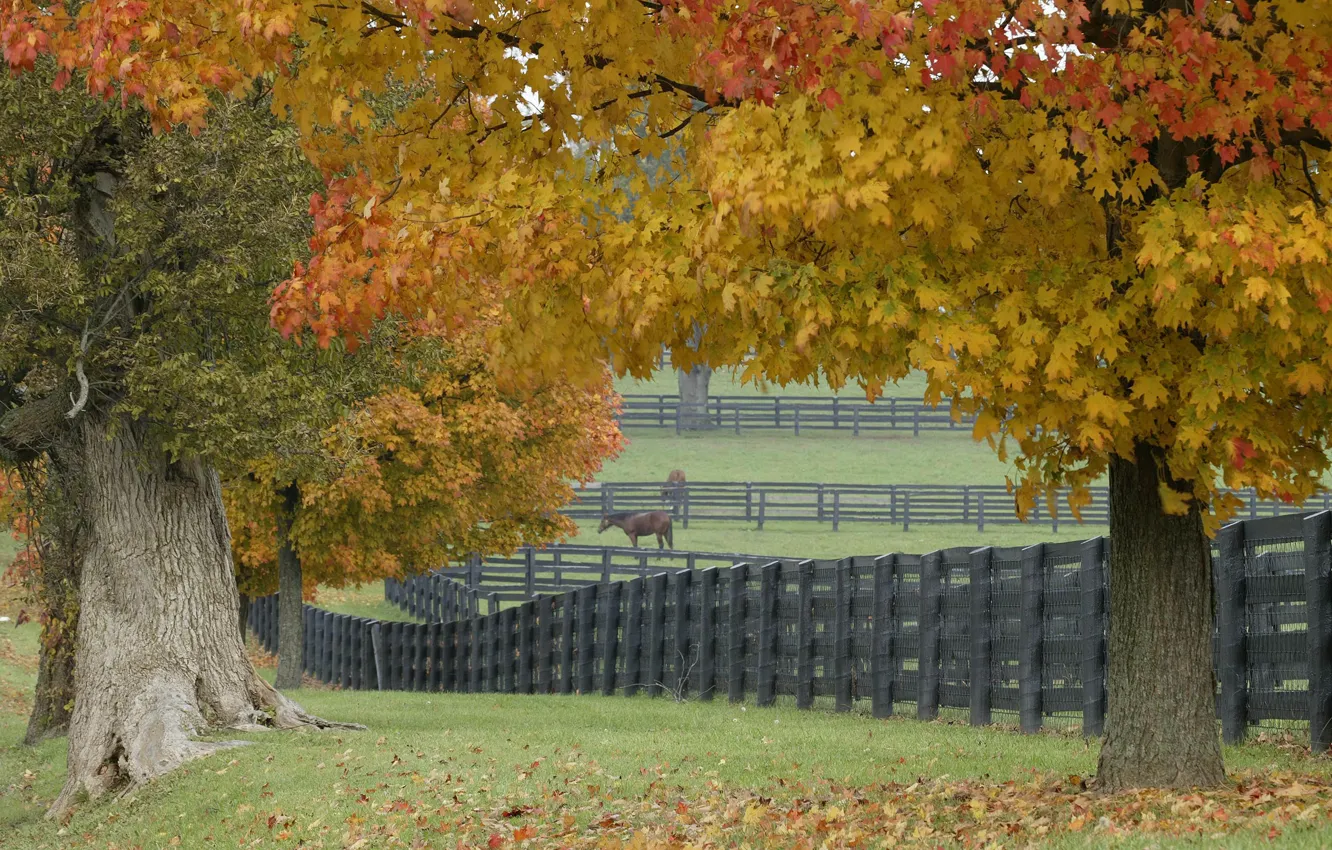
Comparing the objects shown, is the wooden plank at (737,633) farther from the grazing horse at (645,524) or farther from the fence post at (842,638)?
the grazing horse at (645,524)

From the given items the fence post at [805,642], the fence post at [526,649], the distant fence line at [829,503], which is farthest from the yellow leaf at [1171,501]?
the distant fence line at [829,503]

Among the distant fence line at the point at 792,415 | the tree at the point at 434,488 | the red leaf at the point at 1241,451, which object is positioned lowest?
the red leaf at the point at 1241,451

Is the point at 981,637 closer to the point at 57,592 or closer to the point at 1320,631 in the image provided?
the point at 1320,631

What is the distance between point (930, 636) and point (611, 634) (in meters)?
7.63

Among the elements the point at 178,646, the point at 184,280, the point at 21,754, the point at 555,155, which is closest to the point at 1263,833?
the point at 555,155

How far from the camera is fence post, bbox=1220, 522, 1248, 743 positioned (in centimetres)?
A: 1073

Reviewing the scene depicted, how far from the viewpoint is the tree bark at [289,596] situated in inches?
971

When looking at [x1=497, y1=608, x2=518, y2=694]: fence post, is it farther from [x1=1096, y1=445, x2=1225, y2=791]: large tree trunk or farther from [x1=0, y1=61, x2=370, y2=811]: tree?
[x1=1096, y1=445, x2=1225, y2=791]: large tree trunk

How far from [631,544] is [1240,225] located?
36.9 m

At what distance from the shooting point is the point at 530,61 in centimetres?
732

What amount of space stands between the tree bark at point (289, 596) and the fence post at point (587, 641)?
5502 mm

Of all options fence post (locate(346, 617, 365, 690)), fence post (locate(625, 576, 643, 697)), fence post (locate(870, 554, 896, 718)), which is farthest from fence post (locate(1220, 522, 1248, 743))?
fence post (locate(346, 617, 365, 690))

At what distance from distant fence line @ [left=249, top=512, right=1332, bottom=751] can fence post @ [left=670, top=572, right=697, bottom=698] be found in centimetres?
2

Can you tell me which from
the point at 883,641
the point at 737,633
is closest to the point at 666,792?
the point at 883,641
